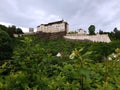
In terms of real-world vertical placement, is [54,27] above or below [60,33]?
above

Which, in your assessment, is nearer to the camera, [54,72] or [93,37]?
[54,72]

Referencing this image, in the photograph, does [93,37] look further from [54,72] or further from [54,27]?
[54,72]

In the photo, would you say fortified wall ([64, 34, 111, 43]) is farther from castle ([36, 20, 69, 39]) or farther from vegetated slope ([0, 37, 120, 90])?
vegetated slope ([0, 37, 120, 90])

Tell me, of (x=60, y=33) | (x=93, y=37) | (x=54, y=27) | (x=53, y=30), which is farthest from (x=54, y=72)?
(x=54, y=27)

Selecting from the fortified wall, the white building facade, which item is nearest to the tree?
the white building facade

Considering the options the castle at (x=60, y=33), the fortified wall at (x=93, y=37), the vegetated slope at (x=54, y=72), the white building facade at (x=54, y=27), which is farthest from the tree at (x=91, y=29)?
the vegetated slope at (x=54, y=72)

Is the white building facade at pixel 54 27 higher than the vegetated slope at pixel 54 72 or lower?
higher

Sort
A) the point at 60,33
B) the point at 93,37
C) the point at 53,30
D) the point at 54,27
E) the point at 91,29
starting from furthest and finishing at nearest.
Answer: the point at 54,27
the point at 53,30
the point at 91,29
the point at 60,33
the point at 93,37

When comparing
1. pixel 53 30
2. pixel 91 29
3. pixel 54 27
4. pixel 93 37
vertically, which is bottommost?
pixel 93 37

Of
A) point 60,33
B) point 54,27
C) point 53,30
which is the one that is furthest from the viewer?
point 54,27

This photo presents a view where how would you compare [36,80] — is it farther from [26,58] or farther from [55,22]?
[55,22]

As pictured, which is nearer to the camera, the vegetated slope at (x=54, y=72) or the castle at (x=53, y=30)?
the vegetated slope at (x=54, y=72)

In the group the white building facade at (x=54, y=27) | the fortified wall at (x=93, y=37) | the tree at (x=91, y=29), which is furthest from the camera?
the white building facade at (x=54, y=27)

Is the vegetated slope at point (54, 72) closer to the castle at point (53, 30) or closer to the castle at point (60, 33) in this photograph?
the castle at point (60, 33)
